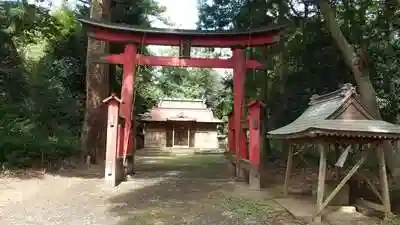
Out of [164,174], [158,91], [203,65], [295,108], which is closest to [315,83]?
[295,108]

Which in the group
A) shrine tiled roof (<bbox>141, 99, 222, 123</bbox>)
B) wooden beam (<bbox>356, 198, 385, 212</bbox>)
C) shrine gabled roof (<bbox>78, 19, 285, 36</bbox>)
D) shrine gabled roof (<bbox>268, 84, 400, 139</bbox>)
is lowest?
wooden beam (<bbox>356, 198, 385, 212</bbox>)

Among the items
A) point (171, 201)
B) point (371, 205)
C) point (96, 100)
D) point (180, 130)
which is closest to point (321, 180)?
point (371, 205)

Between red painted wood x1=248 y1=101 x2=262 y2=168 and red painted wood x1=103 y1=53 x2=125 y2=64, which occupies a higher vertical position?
red painted wood x1=103 y1=53 x2=125 y2=64

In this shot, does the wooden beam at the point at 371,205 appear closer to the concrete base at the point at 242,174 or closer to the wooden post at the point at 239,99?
the concrete base at the point at 242,174

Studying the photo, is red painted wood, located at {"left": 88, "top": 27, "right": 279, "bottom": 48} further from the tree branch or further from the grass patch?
the grass patch

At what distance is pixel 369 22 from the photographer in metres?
13.9

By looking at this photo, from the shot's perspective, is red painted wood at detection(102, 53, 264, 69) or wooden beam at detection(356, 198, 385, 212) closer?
wooden beam at detection(356, 198, 385, 212)

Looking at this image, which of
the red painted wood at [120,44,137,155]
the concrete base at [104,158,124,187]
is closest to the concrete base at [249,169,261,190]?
the concrete base at [104,158,124,187]

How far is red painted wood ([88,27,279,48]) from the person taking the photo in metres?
12.3

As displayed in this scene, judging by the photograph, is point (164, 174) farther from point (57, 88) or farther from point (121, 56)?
point (57, 88)

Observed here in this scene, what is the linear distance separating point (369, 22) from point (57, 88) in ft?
42.0

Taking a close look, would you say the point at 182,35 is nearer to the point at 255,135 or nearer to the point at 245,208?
the point at 255,135

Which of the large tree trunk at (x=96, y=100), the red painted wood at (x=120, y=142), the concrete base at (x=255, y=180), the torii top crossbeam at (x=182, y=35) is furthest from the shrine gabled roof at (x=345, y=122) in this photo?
the large tree trunk at (x=96, y=100)

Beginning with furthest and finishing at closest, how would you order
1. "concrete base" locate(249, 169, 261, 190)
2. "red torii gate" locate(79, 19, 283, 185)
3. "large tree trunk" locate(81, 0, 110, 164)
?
1. "large tree trunk" locate(81, 0, 110, 164)
2. "red torii gate" locate(79, 19, 283, 185)
3. "concrete base" locate(249, 169, 261, 190)
